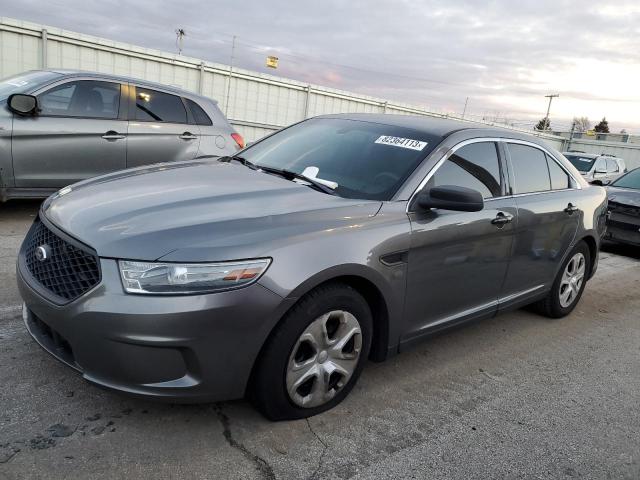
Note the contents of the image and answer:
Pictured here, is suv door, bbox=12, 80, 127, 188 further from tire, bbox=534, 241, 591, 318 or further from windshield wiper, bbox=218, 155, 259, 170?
tire, bbox=534, 241, 591, 318

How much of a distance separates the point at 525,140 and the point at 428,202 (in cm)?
166

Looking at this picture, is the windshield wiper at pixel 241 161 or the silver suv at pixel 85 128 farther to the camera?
the silver suv at pixel 85 128

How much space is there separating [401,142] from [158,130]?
4064 millimetres

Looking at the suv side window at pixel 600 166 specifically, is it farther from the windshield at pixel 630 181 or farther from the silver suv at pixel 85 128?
the silver suv at pixel 85 128

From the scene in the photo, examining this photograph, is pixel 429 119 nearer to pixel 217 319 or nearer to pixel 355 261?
pixel 355 261

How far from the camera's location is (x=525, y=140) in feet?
14.2

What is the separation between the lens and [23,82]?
598cm

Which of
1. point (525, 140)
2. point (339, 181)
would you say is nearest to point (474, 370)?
point (339, 181)

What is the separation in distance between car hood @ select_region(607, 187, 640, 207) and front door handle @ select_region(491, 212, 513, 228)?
5.43 meters

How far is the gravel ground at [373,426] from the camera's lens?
241 centimetres

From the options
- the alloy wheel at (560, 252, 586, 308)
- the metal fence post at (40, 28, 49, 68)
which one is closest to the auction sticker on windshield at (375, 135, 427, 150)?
the alloy wheel at (560, 252, 586, 308)

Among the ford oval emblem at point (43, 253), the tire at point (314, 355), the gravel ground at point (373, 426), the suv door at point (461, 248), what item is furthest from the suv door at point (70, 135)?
the tire at point (314, 355)

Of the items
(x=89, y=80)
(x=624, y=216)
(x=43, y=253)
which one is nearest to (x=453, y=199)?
(x=43, y=253)

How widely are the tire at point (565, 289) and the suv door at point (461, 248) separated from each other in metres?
1.13
